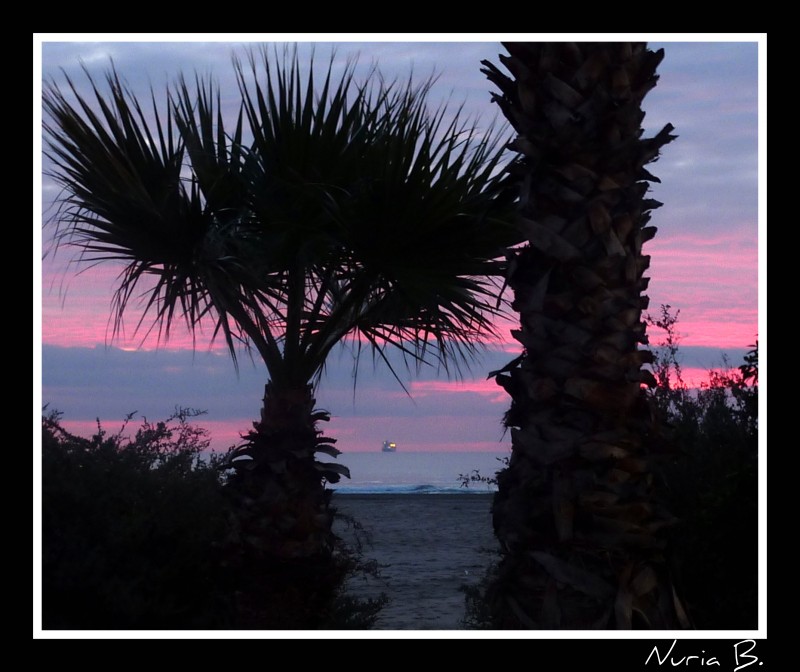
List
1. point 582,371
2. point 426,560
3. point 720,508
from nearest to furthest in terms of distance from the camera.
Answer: point 582,371
point 720,508
point 426,560

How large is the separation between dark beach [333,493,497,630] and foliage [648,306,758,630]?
2190 millimetres

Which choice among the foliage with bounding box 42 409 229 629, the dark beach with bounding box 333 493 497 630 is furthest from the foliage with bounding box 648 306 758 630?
the foliage with bounding box 42 409 229 629

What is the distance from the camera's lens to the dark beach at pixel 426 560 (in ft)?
33.5

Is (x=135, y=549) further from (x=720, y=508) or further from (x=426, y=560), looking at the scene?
(x=426, y=560)

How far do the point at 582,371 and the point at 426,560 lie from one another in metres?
10.3

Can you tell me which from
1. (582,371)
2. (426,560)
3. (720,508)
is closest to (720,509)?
(720,508)

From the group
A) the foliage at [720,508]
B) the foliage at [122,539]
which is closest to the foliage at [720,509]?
the foliage at [720,508]

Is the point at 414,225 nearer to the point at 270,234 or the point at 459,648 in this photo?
the point at 270,234

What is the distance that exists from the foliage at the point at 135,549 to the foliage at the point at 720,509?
108 inches

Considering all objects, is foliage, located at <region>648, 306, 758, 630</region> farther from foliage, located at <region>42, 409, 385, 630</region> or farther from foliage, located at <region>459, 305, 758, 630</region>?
foliage, located at <region>42, 409, 385, 630</region>

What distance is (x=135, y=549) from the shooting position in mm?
7266

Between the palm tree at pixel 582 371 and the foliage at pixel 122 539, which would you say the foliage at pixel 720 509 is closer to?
the palm tree at pixel 582 371

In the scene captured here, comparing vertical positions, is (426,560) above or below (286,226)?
below

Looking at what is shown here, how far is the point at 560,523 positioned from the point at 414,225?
2543 millimetres
